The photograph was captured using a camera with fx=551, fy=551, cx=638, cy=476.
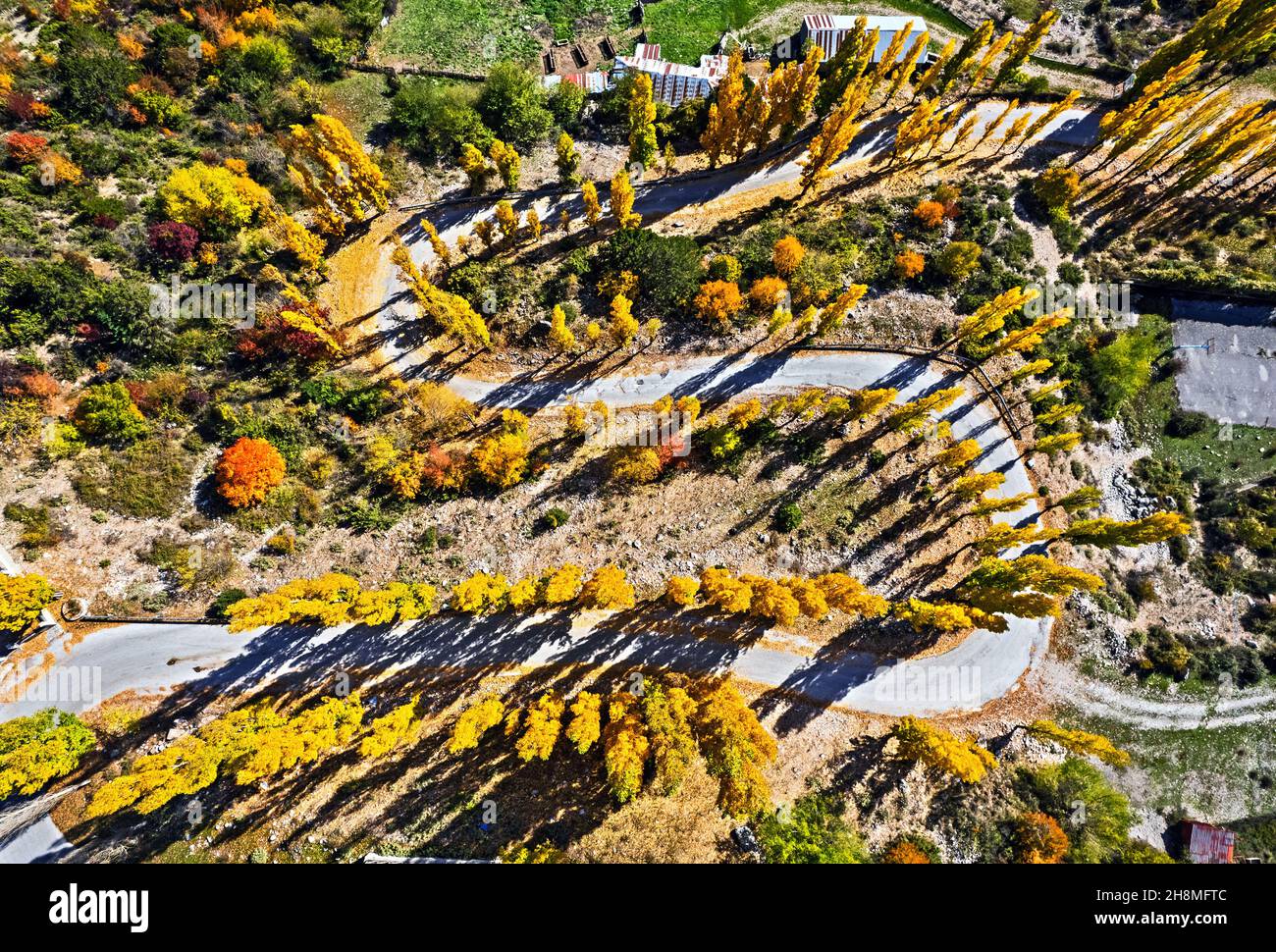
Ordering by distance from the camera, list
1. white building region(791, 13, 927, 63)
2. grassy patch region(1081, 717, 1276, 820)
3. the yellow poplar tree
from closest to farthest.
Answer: grassy patch region(1081, 717, 1276, 820), the yellow poplar tree, white building region(791, 13, 927, 63)

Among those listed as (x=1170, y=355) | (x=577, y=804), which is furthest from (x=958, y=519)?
(x=577, y=804)

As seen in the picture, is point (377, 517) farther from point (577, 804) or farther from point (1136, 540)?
point (1136, 540)

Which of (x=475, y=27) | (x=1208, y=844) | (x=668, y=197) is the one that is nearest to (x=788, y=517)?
(x=668, y=197)

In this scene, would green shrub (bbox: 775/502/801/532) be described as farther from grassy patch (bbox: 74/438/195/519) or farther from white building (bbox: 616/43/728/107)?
grassy patch (bbox: 74/438/195/519)

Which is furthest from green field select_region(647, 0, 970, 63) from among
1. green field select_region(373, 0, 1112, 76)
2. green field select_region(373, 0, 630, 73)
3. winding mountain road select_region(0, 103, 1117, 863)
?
winding mountain road select_region(0, 103, 1117, 863)

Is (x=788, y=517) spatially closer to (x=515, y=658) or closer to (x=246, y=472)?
(x=515, y=658)
